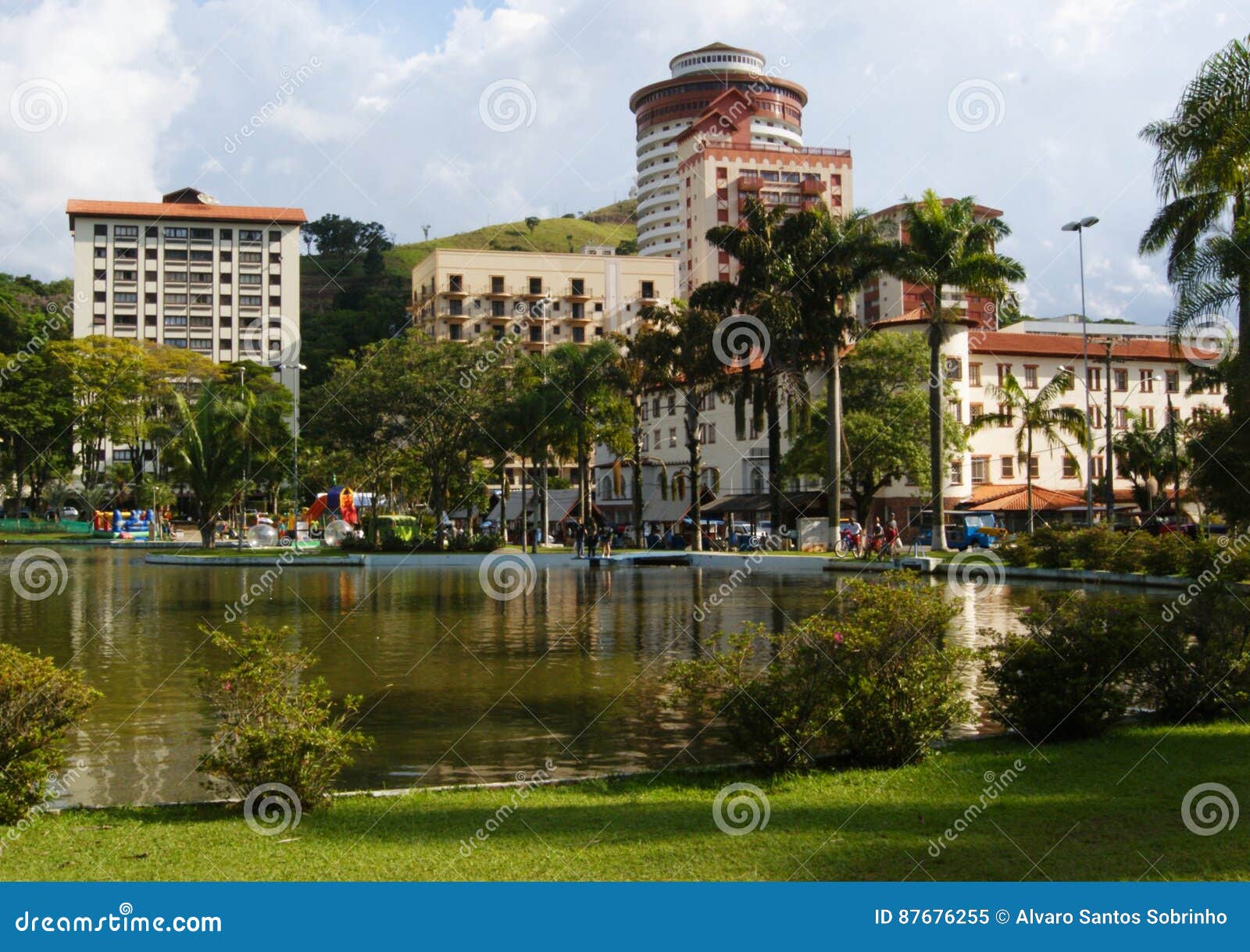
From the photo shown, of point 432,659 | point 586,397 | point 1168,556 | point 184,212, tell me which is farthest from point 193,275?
point 432,659

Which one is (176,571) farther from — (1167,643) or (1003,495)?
(1003,495)

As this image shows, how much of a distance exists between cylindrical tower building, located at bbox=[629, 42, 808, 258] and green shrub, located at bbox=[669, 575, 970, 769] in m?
129

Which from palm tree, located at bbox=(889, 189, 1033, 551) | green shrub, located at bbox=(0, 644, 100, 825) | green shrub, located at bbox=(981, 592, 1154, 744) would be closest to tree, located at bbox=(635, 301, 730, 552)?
palm tree, located at bbox=(889, 189, 1033, 551)

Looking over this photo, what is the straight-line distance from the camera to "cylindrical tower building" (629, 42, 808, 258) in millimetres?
138750

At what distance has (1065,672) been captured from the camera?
9336 millimetres

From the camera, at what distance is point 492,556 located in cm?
4116

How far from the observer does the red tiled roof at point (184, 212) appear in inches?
4286

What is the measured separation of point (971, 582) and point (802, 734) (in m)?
25.1

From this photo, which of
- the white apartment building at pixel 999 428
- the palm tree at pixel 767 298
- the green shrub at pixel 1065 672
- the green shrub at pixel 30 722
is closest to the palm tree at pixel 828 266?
the palm tree at pixel 767 298

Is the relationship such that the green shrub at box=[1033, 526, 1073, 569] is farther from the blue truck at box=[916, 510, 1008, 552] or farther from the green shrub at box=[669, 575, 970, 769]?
the green shrub at box=[669, 575, 970, 769]

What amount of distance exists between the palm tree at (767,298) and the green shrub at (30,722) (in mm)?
38500

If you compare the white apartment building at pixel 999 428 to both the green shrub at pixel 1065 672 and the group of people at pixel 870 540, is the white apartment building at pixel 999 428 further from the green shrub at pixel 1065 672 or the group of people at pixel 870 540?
the green shrub at pixel 1065 672

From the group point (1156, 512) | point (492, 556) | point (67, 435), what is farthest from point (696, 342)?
point (67, 435)

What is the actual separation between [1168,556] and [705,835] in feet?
85.3
